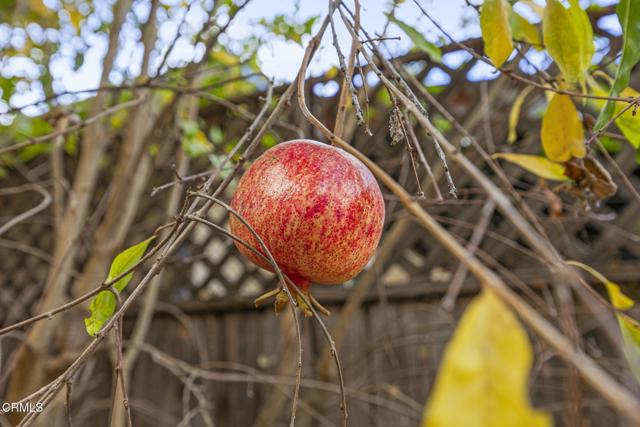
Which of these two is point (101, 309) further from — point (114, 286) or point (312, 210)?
point (312, 210)

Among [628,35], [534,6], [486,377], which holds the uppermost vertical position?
[534,6]

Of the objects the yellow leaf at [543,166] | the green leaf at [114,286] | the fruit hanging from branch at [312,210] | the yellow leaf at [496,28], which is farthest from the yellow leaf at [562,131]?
the green leaf at [114,286]

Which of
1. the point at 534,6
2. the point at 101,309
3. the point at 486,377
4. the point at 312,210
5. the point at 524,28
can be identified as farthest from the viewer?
the point at 534,6

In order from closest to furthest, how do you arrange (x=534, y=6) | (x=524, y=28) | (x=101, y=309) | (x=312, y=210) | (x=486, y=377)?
1. (x=486, y=377)
2. (x=312, y=210)
3. (x=101, y=309)
4. (x=524, y=28)
5. (x=534, y=6)

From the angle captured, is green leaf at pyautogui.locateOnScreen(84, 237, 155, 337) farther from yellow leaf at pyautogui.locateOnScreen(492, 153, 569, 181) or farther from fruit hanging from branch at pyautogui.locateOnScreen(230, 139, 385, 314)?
yellow leaf at pyautogui.locateOnScreen(492, 153, 569, 181)

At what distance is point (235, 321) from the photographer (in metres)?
2.21

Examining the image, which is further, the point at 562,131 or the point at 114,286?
the point at 562,131

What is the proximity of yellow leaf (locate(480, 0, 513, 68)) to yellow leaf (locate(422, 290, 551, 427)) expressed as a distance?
40cm

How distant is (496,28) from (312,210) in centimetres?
26

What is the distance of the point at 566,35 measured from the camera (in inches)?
23.2

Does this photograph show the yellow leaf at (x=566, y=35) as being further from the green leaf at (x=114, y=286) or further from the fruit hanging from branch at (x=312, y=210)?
the green leaf at (x=114, y=286)

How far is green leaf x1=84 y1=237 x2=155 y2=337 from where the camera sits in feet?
1.99

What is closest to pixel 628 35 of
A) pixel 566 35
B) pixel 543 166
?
pixel 566 35

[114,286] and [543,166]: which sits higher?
[543,166]
